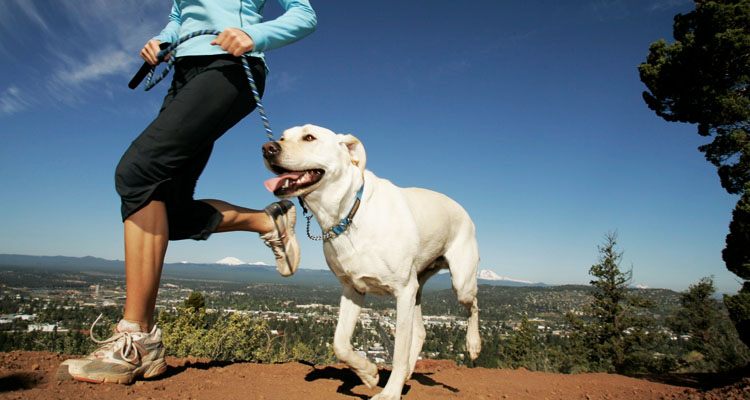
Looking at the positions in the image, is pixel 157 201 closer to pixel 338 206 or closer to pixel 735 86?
pixel 338 206

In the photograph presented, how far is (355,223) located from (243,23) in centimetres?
169

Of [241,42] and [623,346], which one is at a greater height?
[241,42]

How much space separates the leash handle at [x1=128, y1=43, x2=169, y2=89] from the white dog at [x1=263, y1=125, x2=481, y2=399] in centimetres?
120

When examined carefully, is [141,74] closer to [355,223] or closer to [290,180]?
[290,180]

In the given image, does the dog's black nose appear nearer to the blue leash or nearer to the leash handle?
the blue leash

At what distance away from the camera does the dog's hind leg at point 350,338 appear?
2.85 meters

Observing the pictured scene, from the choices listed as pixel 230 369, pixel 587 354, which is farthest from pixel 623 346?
pixel 230 369

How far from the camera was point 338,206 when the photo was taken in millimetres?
2670

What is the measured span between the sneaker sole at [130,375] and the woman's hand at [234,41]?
7.16 feet

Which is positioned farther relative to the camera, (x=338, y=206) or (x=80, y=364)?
(x=338, y=206)

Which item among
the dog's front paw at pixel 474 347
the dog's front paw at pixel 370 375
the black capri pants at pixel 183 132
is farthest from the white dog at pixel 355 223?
the dog's front paw at pixel 474 347

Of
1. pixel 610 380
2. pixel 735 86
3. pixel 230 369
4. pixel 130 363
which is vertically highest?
pixel 735 86

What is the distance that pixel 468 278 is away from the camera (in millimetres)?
3742

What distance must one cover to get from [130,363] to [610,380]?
234 inches
